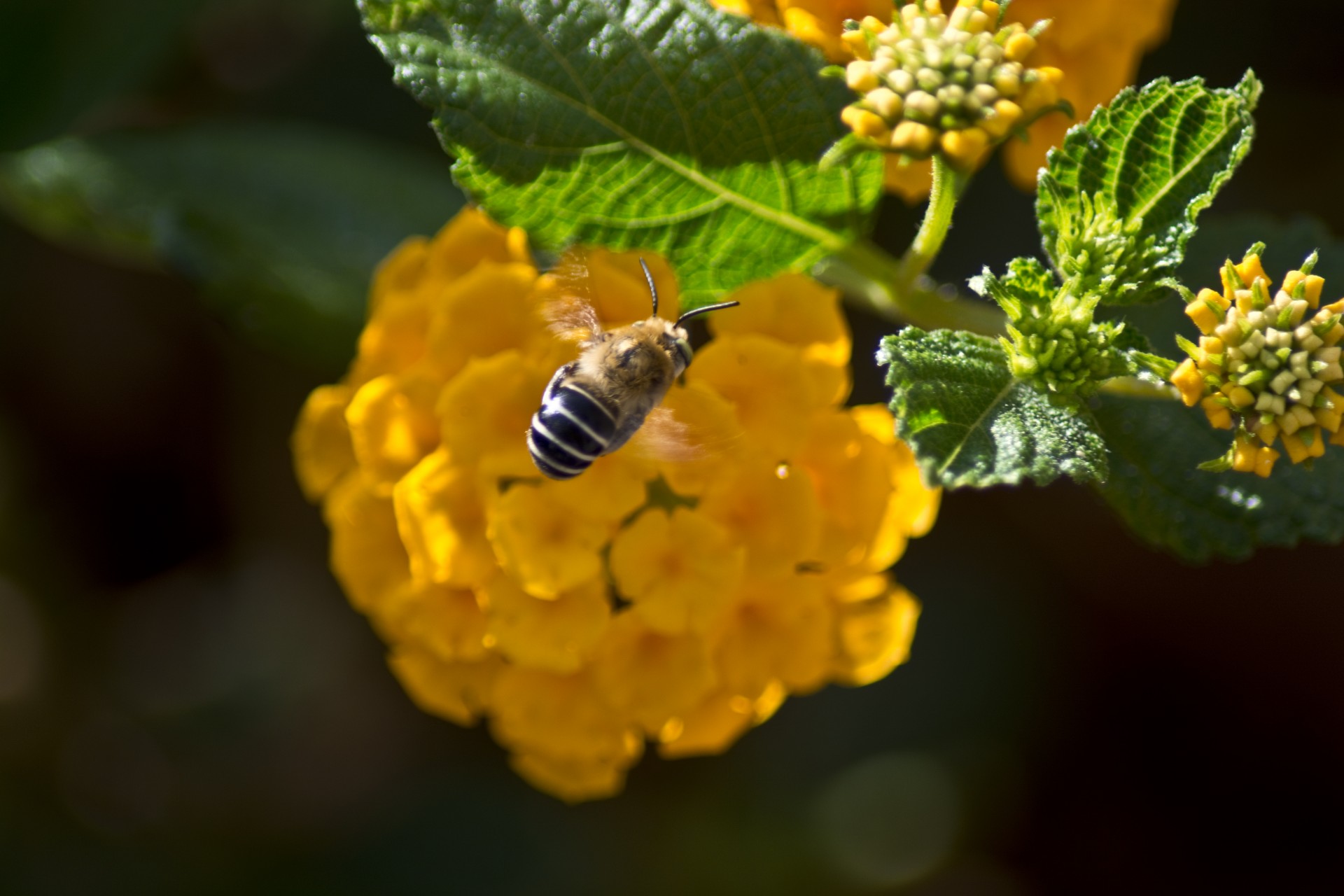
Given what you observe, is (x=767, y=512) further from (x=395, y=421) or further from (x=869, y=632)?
(x=395, y=421)

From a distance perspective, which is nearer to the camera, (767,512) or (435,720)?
(767,512)

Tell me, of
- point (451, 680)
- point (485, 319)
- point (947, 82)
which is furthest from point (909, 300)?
point (451, 680)

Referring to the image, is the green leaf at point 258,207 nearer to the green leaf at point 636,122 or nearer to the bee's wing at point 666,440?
the green leaf at point 636,122

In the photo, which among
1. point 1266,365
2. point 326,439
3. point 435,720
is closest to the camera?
point 1266,365

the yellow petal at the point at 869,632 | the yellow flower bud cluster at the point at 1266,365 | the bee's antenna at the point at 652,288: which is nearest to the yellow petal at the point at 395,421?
the bee's antenna at the point at 652,288

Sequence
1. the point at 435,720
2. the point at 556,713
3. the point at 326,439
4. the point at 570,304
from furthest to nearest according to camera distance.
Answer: the point at 435,720, the point at 326,439, the point at 556,713, the point at 570,304

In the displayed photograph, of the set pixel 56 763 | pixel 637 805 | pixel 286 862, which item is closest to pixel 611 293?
pixel 637 805
